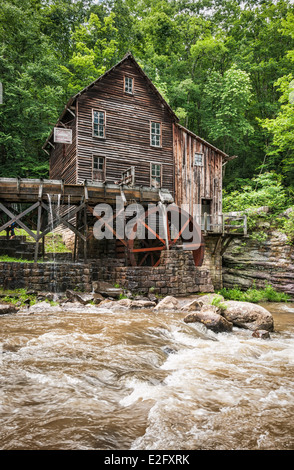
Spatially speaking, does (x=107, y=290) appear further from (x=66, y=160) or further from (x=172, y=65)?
(x=172, y=65)

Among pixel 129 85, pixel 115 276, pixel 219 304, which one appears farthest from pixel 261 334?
pixel 129 85

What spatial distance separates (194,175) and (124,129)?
498 cm

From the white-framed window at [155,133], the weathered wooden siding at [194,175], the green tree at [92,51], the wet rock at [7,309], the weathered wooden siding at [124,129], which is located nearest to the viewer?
the wet rock at [7,309]

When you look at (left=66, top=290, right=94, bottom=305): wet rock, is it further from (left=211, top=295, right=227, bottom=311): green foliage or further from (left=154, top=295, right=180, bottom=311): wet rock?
(left=211, top=295, right=227, bottom=311): green foliage

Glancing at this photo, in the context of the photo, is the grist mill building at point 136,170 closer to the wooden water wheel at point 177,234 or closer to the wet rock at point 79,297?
the wooden water wheel at point 177,234

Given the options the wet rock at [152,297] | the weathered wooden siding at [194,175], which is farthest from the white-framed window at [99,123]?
the wet rock at [152,297]

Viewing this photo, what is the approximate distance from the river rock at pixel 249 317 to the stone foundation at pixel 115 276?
160 inches

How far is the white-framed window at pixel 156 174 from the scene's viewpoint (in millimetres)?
17062

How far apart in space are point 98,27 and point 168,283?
24624 mm

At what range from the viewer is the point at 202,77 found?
26.9m

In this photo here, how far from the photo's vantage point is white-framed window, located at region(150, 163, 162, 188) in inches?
672

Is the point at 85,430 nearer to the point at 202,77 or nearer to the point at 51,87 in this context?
the point at 51,87

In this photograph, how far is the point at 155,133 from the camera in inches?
693

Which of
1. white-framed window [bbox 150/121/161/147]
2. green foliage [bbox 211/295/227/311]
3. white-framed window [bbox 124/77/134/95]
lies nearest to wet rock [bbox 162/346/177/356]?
green foliage [bbox 211/295/227/311]
